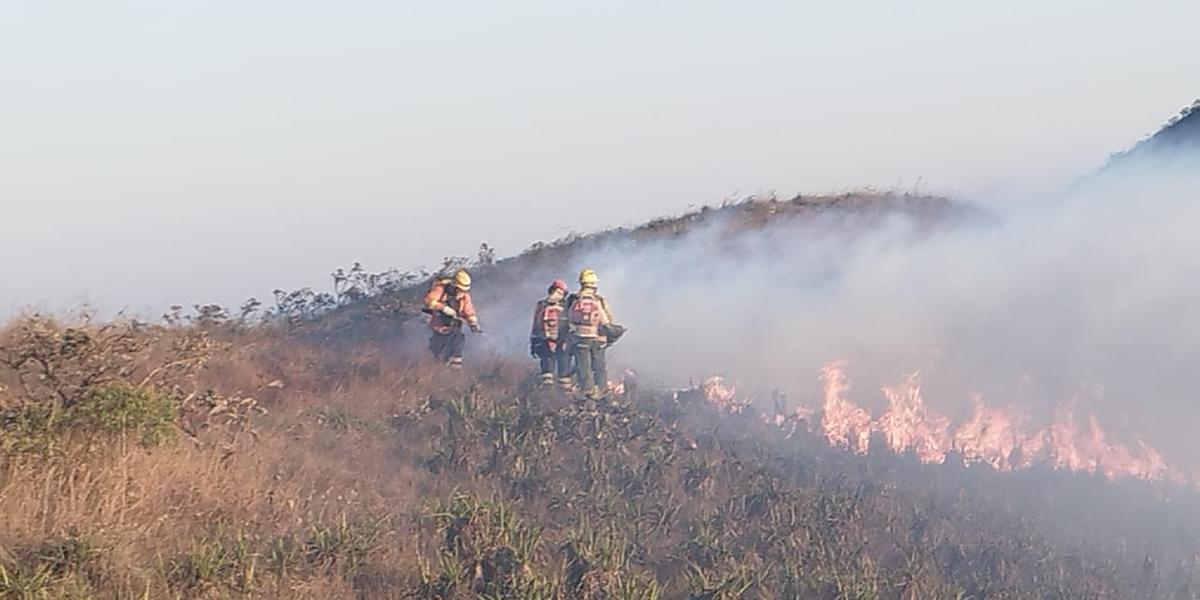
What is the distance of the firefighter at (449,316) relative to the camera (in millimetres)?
17922

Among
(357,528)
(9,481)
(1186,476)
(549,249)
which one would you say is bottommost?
(1186,476)

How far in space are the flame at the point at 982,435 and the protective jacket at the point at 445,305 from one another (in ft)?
15.9

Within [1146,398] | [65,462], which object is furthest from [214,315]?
[1146,398]

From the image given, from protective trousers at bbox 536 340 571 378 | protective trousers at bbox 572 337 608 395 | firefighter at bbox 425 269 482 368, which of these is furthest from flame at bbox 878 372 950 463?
firefighter at bbox 425 269 482 368

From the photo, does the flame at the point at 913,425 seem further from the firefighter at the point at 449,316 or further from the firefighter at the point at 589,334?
the firefighter at the point at 449,316

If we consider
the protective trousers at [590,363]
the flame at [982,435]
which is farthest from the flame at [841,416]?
the protective trousers at [590,363]

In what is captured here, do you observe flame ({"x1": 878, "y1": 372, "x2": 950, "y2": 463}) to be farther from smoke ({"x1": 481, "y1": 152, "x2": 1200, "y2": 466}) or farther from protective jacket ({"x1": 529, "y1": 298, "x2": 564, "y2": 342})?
protective jacket ({"x1": 529, "y1": 298, "x2": 564, "y2": 342})

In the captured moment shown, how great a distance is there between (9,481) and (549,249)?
59.5 ft

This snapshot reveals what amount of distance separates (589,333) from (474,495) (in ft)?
23.0

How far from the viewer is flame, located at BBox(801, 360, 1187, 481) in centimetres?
1575

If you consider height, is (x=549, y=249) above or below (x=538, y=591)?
above

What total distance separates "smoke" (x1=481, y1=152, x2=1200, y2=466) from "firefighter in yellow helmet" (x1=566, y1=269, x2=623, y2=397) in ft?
8.01

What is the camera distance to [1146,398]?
1620 cm

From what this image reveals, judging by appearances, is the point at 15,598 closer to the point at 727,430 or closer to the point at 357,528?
the point at 357,528
